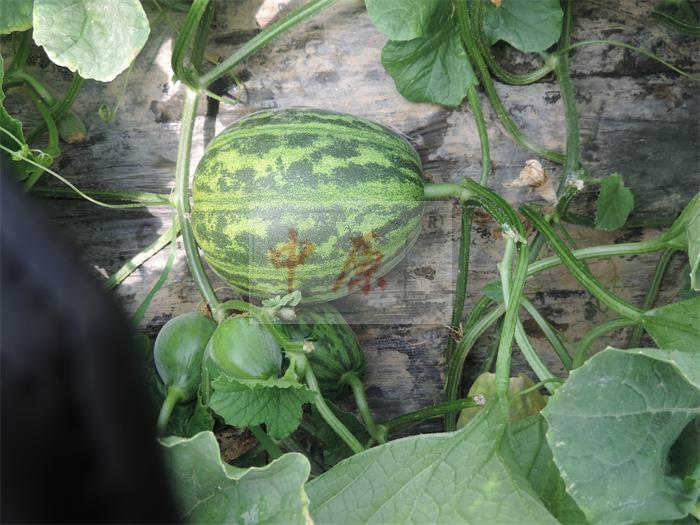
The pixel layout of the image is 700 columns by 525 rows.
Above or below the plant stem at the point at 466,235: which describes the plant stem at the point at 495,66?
above

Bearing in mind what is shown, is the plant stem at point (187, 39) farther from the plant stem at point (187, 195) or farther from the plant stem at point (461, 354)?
the plant stem at point (461, 354)

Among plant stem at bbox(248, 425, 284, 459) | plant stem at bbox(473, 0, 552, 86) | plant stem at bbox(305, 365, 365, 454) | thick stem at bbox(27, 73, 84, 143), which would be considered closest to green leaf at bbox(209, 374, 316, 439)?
plant stem at bbox(305, 365, 365, 454)

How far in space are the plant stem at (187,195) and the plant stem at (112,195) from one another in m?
0.09

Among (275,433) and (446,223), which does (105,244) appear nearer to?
(275,433)

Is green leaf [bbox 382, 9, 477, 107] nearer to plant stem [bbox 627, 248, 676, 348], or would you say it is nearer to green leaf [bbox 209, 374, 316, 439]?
plant stem [bbox 627, 248, 676, 348]

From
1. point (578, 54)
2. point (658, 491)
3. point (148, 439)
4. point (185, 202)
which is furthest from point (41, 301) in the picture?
point (578, 54)

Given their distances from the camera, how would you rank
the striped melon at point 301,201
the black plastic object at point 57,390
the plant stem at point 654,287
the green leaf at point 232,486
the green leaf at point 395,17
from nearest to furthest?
the black plastic object at point 57,390, the green leaf at point 232,486, the striped melon at point 301,201, the green leaf at point 395,17, the plant stem at point 654,287

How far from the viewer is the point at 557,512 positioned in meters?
1.35

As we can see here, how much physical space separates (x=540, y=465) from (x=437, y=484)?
9.7 inches

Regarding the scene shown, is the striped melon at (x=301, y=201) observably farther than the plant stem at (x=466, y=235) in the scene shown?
No

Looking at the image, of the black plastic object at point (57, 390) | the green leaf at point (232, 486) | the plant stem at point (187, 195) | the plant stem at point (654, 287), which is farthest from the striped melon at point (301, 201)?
the black plastic object at point (57, 390)

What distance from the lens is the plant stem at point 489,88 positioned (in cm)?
154

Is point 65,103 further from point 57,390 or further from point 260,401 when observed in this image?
point 57,390

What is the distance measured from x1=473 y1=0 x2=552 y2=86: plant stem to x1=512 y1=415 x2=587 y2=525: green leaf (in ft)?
2.63
